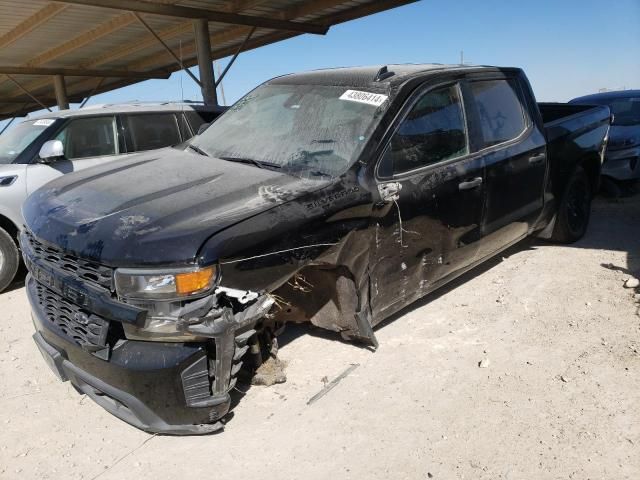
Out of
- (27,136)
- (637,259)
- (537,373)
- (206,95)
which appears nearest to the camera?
(537,373)

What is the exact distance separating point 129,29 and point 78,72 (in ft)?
13.9

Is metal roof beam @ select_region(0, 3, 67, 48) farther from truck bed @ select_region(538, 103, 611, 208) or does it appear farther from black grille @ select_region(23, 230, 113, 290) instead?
truck bed @ select_region(538, 103, 611, 208)

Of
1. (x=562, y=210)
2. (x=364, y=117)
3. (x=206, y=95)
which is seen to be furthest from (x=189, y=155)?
(x=206, y=95)

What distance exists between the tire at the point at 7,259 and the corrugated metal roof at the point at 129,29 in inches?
156

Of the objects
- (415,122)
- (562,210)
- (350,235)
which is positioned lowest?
(562,210)

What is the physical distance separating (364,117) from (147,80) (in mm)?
14404

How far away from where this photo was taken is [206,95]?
33.1 ft

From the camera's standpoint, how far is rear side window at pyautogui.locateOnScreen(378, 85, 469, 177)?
10.4ft

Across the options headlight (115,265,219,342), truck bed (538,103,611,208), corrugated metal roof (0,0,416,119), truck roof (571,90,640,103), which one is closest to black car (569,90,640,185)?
truck roof (571,90,640,103)

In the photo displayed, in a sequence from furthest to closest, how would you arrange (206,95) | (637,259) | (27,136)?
1. (206,95)
2. (27,136)
3. (637,259)

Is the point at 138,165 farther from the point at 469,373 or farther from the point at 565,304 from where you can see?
the point at 565,304

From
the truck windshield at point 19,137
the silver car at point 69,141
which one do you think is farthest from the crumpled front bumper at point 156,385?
the truck windshield at point 19,137

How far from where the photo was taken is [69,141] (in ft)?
17.8

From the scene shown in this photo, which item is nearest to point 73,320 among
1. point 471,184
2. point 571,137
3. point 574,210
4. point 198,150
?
point 198,150
